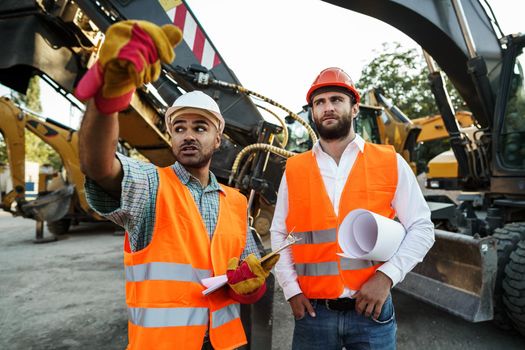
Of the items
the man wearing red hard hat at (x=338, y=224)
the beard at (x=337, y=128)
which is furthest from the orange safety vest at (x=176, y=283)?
the beard at (x=337, y=128)

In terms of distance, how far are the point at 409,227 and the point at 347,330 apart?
0.55 metres

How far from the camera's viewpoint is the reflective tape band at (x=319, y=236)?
170cm

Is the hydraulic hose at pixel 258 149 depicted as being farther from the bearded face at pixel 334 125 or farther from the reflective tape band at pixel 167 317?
the reflective tape band at pixel 167 317

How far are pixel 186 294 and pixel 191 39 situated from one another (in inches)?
104

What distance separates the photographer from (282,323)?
3.68 m

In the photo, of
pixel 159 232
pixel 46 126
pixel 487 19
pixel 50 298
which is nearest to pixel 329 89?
pixel 159 232

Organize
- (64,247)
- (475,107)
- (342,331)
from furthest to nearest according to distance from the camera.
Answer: (64,247), (475,107), (342,331)

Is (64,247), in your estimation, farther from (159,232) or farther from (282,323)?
(159,232)

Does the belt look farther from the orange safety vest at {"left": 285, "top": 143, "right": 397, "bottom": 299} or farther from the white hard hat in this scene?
the white hard hat

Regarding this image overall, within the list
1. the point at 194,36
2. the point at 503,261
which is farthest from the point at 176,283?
the point at 503,261

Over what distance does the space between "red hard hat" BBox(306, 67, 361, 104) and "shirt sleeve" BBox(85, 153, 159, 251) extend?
0.92 m

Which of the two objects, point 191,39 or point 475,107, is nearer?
point 191,39

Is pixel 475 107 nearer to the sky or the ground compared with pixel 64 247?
nearer to the sky

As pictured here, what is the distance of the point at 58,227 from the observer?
9742mm
